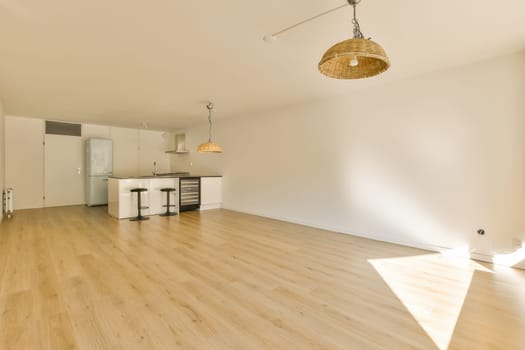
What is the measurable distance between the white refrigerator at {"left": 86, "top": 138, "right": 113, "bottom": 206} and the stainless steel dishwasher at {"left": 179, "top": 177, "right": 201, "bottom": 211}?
2831 millimetres

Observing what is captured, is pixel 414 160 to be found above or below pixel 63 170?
above

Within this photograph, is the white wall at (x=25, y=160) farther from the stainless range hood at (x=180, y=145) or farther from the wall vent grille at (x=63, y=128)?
the stainless range hood at (x=180, y=145)

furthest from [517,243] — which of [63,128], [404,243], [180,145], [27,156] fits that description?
[27,156]

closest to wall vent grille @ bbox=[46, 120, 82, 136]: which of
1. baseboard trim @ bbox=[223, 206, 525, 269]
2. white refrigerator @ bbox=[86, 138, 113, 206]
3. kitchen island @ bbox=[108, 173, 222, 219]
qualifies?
white refrigerator @ bbox=[86, 138, 113, 206]

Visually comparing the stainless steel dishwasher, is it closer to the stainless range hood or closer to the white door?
the stainless range hood

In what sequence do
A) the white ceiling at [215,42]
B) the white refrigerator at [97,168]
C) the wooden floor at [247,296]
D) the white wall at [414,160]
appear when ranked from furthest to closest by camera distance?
the white refrigerator at [97,168], the white wall at [414,160], the white ceiling at [215,42], the wooden floor at [247,296]

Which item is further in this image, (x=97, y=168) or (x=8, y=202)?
(x=97, y=168)

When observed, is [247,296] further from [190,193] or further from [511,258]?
[190,193]

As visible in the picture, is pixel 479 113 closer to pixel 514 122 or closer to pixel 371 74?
pixel 514 122

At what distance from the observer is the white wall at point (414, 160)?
10.5ft

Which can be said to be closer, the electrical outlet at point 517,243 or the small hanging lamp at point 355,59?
the small hanging lamp at point 355,59

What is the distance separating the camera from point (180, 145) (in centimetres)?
904

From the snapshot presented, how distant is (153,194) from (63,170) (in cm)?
345

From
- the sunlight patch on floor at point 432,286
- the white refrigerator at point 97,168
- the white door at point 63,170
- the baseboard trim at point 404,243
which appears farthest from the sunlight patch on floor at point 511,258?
the white door at point 63,170
